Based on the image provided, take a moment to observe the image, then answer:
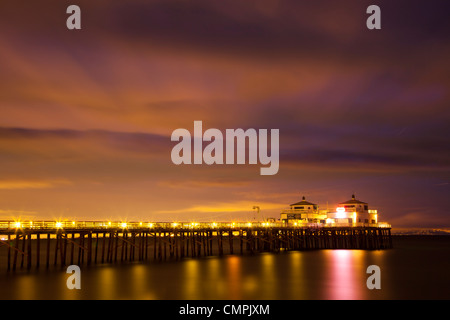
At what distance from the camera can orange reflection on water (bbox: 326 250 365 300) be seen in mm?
37656

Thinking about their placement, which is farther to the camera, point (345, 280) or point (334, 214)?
point (334, 214)

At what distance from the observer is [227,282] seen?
4209 cm

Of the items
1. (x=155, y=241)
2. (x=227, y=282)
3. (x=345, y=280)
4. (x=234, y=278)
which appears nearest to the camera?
(x=227, y=282)

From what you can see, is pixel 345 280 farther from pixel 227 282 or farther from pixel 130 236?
pixel 130 236

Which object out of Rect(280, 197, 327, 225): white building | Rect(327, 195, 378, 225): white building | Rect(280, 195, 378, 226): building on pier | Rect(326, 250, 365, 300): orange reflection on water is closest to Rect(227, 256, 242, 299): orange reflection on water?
Rect(326, 250, 365, 300): orange reflection on water

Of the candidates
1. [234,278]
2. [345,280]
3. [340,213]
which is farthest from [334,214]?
[234,278]

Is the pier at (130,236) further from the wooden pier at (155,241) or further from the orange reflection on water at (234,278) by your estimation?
the orange reflection on water at (234,278)

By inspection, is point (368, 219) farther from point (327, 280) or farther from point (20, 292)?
point (20, 292)

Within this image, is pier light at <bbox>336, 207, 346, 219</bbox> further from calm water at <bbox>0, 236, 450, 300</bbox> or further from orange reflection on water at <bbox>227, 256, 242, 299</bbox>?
orange reflection on water at <bbox>227, 256, 242, 299</bbox>

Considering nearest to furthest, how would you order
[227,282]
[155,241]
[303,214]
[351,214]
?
1. [227,282]
2. [155,241]
3. [351,214]
4. [303,214]

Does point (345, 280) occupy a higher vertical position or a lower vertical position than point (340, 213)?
lower

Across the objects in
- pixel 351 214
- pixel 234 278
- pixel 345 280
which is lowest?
pixel 345 280

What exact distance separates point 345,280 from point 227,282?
11.7 metres
